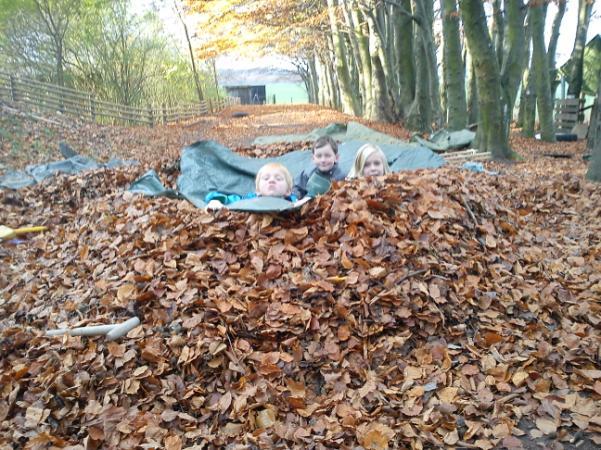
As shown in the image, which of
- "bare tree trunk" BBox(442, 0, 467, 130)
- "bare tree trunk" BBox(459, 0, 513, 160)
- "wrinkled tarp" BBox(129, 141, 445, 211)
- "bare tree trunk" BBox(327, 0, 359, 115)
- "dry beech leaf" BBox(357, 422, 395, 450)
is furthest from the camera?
"bare tree trunk" BBox(327, 0, 359, 115)

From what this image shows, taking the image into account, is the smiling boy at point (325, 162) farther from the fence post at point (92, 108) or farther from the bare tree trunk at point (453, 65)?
the fence post at point (92, 108)

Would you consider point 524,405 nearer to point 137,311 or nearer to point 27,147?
point 137,311

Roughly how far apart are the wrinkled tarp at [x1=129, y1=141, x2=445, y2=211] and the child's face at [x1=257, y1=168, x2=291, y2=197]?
4.62 feet

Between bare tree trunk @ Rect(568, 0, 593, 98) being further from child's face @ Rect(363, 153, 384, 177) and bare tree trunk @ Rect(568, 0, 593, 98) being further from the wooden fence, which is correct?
the wooden fence

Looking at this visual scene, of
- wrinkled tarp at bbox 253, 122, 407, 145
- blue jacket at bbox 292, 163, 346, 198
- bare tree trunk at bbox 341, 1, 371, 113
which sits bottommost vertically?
blue jacket at bbox 292, 163, 346, 198

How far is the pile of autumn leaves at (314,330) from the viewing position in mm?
2447

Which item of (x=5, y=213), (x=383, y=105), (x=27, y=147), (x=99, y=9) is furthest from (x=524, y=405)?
(x=99, y=9)

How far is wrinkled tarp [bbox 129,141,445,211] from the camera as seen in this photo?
18.6ft

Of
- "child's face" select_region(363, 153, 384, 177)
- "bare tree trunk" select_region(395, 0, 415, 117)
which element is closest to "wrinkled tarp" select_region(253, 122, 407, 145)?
"child's face" select_region(363, 153, 384, 177)

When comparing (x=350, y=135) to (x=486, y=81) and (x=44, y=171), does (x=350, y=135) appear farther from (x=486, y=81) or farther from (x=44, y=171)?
(x=44, y=171)

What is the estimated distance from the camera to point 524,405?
2.54 metres

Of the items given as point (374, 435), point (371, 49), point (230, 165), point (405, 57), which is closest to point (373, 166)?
point (230, 165)

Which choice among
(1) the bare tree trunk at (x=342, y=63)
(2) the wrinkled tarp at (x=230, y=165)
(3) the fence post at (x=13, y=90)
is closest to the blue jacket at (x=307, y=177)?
(2) the wrinkled tarp at (x=230, y=165)

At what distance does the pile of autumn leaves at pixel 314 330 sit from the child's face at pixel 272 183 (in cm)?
48
